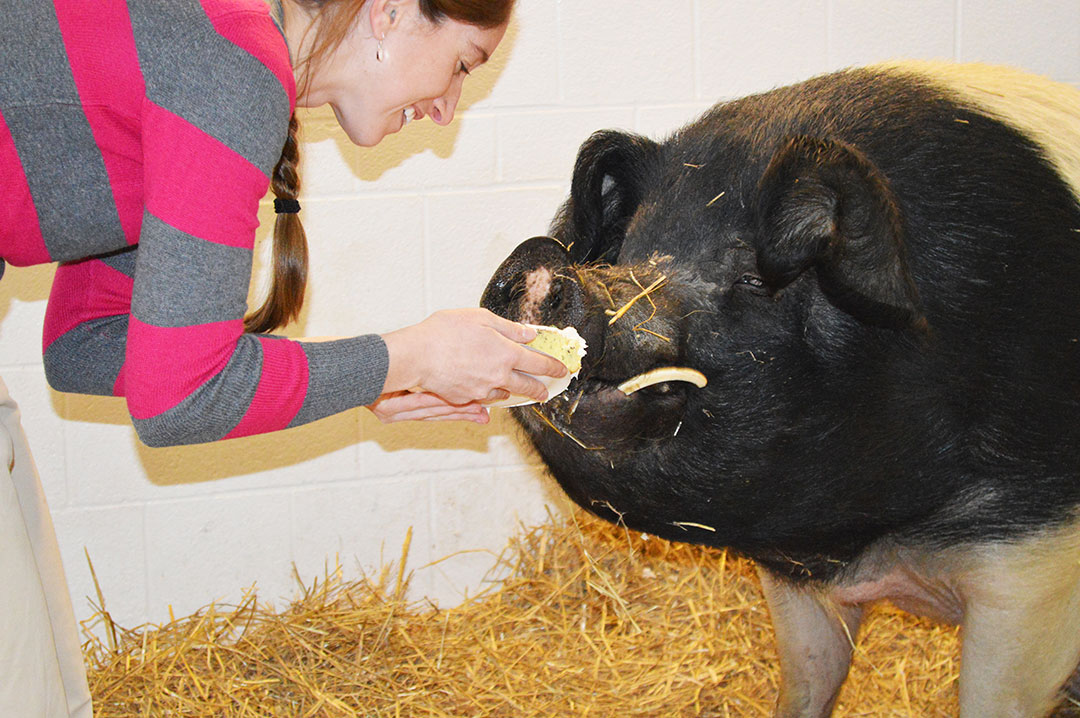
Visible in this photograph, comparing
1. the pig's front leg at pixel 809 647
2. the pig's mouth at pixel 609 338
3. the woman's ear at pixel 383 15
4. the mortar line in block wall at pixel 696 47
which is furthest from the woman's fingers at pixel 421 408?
the mortar line in block wall at pixel 696 47

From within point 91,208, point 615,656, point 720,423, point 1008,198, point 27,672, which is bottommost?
point 615,656

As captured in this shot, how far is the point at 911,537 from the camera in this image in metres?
1.90

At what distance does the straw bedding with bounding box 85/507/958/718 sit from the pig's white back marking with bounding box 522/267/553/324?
1081mm

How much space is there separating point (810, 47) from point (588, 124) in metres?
0.66

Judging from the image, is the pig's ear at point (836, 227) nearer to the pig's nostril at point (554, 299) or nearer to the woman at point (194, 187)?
the pig's nostril at point (554, 299)

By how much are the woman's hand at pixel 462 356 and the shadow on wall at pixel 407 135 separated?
1533mm

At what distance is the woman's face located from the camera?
4.86 feet

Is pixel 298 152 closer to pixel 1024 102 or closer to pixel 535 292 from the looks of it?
pixel 535 292

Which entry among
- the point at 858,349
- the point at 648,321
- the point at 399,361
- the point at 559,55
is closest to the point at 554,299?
the point at 648,321

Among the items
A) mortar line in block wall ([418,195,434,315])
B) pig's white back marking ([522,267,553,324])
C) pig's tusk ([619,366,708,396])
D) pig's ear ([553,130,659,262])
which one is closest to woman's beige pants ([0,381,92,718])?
pig's white back marking ([522,267,553,324])

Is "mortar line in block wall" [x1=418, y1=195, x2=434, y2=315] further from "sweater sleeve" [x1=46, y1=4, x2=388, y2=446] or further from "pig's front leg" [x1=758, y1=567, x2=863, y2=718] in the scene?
"sweater sleeve" [x1=46, y1=4, x2=388, y2=446]

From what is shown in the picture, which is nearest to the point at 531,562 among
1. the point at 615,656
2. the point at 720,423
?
the point at 615,656

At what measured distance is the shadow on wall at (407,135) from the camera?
281 cm

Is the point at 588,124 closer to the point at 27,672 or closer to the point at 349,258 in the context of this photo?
the point at 349,258
